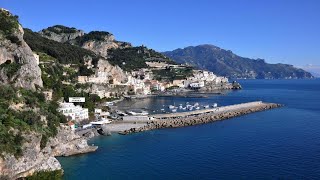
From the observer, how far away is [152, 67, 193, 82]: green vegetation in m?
134

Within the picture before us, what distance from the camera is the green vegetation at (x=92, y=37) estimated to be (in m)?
139

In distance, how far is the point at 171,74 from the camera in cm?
13962

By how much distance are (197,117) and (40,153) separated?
112 ft

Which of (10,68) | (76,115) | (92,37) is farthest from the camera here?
(92,37)

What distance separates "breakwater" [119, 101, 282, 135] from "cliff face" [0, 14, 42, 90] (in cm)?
1365

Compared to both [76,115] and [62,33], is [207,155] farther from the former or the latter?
[62,33]

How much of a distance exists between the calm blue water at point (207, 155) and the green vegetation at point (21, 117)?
3890 mm

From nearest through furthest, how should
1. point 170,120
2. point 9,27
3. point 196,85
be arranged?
point 9,27, point 170,120, point 196,85

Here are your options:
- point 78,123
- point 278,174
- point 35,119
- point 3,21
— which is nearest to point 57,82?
point 78,123

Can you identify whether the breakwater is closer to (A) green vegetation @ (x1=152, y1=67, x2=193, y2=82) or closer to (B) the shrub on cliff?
(B) the shrub on cliff

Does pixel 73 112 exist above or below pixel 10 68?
below

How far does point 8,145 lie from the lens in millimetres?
30000

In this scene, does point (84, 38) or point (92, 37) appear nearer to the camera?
point (84, 38)

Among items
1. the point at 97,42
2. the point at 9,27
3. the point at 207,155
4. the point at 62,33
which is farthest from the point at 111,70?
the point at 207,155
